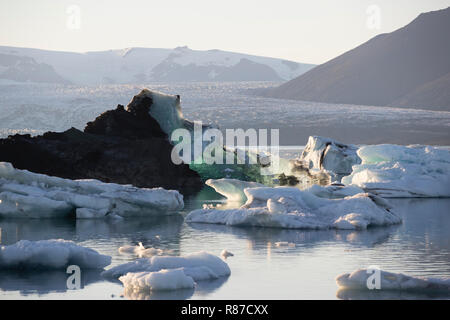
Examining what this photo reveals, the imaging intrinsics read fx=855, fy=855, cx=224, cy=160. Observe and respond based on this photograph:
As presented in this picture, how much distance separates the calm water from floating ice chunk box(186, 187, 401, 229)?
0.27 meters

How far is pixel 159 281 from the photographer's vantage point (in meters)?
7.66

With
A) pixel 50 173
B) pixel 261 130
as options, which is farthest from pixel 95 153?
pixel 261 130

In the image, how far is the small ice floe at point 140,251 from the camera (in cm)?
987

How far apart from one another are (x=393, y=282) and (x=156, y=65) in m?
96.5

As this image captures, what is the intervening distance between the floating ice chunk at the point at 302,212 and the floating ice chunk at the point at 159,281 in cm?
502

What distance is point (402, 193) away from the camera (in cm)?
2030

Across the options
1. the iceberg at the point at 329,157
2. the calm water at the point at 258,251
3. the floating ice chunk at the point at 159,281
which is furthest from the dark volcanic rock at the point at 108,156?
the floating ice chunk at the point at 159,281

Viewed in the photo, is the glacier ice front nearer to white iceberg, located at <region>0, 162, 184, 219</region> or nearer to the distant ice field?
white iceberg, located at <region>0, 162, 184, 219</region>

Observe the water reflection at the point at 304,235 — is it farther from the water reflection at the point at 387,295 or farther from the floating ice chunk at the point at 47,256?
the water reflection at the point at 387,295

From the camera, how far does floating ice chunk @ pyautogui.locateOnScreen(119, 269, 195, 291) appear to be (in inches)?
302

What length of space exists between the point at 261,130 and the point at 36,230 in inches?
1994

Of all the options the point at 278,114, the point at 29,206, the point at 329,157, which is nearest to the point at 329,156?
the point at 329,157

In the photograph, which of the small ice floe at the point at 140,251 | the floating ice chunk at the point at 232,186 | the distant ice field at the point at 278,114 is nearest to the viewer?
the small ice floe at the point at 140,251

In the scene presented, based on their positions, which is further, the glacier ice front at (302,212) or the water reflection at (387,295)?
the glacier ice front at (302,212)
